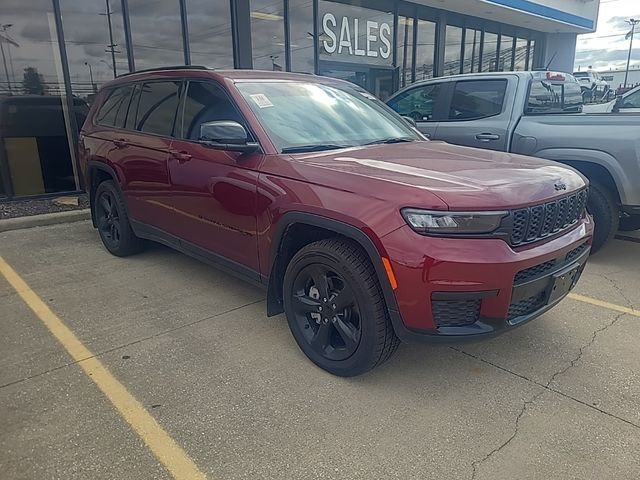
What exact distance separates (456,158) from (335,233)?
3.38ft

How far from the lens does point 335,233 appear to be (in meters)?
2.96

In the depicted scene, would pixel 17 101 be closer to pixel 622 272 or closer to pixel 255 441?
pixel 255 441

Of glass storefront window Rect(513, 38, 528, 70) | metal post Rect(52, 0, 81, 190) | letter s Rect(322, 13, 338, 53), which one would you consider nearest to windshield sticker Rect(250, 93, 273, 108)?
metal post Rect(52, 0, 81, 190)

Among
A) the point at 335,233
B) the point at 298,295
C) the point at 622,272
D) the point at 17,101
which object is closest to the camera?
the point at 335,233

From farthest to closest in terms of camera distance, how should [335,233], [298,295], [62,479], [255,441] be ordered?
[298,295], [335,233], [255,441], [62,479]

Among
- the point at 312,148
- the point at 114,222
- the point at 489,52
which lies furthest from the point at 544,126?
the point at 489,52

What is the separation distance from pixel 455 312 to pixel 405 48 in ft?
41.7

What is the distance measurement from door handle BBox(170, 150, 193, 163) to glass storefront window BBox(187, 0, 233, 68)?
606 centimetres

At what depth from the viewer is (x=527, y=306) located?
278 cm

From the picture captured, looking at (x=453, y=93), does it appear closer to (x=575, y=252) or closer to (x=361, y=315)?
(x=575, y=252)

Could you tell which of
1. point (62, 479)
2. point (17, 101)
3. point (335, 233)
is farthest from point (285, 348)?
point (17, 101)

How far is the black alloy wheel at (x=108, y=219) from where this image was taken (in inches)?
205

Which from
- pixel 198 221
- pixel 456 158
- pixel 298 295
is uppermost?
pixel 456 158

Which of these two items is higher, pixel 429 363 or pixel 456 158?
pixel 456 158
